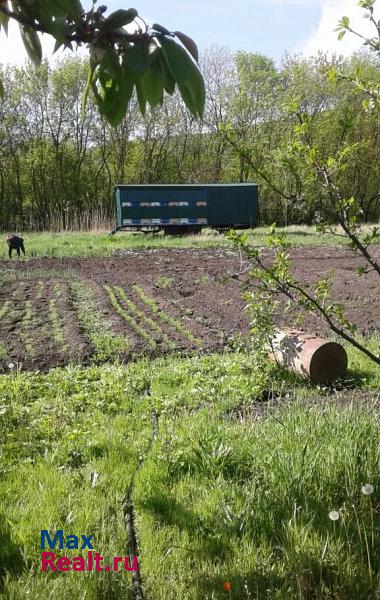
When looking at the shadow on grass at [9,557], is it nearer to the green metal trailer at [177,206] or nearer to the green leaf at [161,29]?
the green leaf at [161,29]

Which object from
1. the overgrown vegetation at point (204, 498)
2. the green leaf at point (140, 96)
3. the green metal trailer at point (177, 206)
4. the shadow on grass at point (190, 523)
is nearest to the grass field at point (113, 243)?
the green metal trailer at point (177, 206)

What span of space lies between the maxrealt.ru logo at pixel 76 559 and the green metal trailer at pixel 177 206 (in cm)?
1806

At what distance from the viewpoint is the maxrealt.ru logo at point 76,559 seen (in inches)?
75.0

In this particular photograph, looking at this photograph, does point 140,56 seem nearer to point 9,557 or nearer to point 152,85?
point 152,85

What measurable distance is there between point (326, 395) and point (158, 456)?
1.88m

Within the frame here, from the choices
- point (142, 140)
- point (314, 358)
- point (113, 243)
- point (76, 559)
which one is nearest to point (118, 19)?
point (76, 559)

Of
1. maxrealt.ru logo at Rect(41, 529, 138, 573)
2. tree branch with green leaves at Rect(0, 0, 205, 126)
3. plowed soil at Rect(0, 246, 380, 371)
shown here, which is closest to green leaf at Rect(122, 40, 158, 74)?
tree branch with green leaves at Rect(0, 0, 205, 126)

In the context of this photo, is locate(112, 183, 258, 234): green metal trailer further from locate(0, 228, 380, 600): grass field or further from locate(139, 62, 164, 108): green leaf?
locate(139, 62, 164, 108): green leaf

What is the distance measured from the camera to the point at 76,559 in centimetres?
195

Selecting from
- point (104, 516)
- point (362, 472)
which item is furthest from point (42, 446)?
point (362, 472)

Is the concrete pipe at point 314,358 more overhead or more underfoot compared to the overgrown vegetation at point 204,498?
more overhead

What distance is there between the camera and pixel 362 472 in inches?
95.7

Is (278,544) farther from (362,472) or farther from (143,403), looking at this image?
(143,403)

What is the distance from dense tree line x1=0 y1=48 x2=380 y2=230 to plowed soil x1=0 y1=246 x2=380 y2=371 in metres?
17.4
